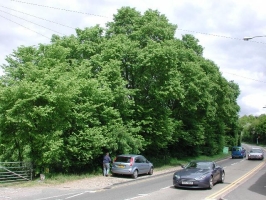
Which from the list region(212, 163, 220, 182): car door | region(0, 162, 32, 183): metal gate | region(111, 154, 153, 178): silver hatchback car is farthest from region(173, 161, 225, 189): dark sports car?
region(0, 162, 32, 183): metal gate

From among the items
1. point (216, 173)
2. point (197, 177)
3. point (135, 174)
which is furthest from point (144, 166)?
point (197, 177)

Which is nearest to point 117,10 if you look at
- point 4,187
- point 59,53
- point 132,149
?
point 59,53

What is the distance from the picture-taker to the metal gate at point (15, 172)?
18484mm

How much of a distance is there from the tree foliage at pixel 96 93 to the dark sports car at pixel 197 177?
676 centimetres

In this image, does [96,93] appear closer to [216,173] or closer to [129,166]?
[129,166]

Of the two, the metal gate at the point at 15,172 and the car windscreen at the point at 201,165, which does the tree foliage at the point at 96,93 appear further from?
the car windscreen at the point at 201,165

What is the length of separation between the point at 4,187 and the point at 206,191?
399 inches

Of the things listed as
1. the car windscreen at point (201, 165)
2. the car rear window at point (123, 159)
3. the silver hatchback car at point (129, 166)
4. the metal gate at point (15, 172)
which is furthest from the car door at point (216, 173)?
the metal gate at point (15, 172)

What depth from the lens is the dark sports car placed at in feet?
51.5

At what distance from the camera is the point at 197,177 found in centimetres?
1581

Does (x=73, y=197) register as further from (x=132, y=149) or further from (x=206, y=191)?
(x=132, y=149)

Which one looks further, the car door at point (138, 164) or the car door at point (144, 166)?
the car door at point (144, 166)

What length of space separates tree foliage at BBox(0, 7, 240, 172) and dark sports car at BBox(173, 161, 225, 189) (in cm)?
676

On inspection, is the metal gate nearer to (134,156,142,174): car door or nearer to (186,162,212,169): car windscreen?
(134,156,142,174): car door
